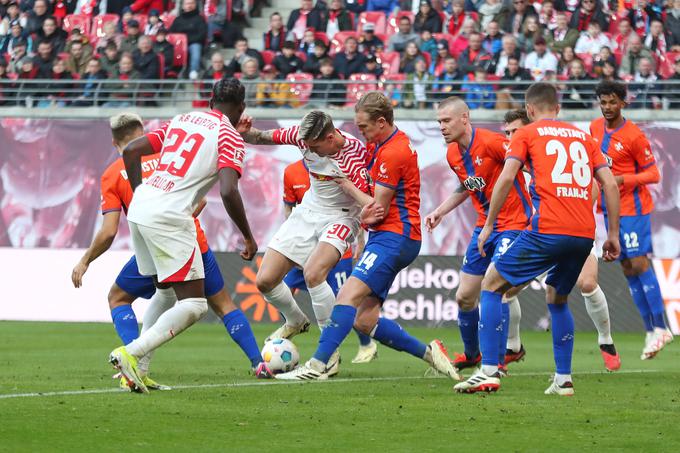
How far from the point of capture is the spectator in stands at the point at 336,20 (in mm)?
23375

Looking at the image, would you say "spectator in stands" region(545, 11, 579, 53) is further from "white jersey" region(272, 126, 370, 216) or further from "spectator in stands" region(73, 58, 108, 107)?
"white jersey" region(272, 126, 370, 216)

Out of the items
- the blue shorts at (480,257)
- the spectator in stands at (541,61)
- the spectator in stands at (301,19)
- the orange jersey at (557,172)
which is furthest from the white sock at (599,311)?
the spectator in stands at (301,19)

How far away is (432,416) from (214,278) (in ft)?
9.35

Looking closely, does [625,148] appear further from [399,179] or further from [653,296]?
[399,179]

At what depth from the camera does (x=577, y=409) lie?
816cm

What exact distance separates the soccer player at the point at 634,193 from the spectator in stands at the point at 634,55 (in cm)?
770

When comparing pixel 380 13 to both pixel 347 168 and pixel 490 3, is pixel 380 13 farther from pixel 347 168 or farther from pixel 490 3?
pixel 347 168

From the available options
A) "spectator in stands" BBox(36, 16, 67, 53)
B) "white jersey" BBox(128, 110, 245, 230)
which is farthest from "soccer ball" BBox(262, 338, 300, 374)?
"spectator in stands" BBox(36, 16, 67, 53)

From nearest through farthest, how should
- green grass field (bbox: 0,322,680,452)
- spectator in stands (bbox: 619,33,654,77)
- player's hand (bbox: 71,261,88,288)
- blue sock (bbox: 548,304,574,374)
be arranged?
green grass field (bbox: 0,322,680,452) < blue sock (bbox: 548,304,574,374) < player's hand (bbox: 71,261,88,288) < spectator in stands (bbox: 619,33,654,77)

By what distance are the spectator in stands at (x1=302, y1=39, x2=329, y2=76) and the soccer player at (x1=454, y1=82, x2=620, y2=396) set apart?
44.8 feet

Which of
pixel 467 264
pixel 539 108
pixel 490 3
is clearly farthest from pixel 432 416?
pixel 490 3

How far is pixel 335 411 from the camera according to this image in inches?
312

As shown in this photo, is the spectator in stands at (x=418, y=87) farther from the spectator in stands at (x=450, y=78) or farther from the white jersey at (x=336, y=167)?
the white jersey at (x=336, y=167)

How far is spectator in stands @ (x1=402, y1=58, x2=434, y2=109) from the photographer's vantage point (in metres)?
21.3
